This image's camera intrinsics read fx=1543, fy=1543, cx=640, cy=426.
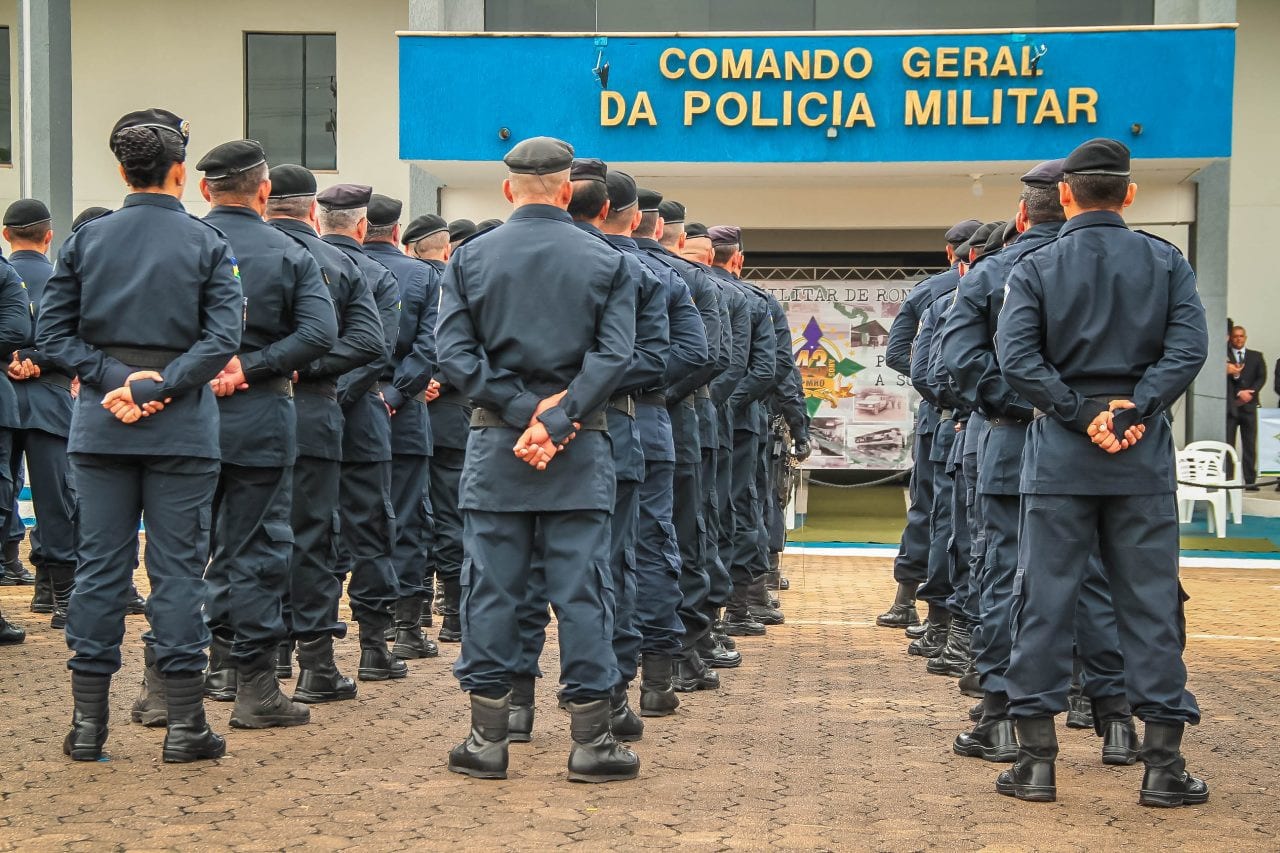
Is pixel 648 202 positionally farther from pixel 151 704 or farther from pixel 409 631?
pixel 151 704

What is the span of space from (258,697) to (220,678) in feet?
2.18

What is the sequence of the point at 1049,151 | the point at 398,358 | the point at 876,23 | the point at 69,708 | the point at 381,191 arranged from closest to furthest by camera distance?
the point at 69,708 < the point at 398,358 < the point at 1049,151 < the point at 876,23 < the point at 381,191

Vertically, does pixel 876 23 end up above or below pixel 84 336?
→ above

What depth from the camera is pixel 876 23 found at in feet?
60.7

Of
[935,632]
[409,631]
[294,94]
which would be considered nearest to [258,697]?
[409,631]

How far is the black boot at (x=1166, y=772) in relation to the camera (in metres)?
5.30

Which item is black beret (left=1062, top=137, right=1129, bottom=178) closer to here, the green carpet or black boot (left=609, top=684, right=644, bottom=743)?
black boot (left=609, top=684, right=644, bottom=743)

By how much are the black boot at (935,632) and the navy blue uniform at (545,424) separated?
12.1 feet

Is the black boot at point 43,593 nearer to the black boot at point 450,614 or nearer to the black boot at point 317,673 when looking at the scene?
the black boot at point 450,614

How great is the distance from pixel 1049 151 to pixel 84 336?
40.0 ft

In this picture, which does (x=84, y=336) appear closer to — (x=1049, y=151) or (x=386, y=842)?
A: (x=386, y=842)

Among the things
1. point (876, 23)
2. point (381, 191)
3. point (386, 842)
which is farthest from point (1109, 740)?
point (381, 191)

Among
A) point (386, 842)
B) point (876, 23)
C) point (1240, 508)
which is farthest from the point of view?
point (876, 23)

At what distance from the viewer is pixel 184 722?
18.4ft
